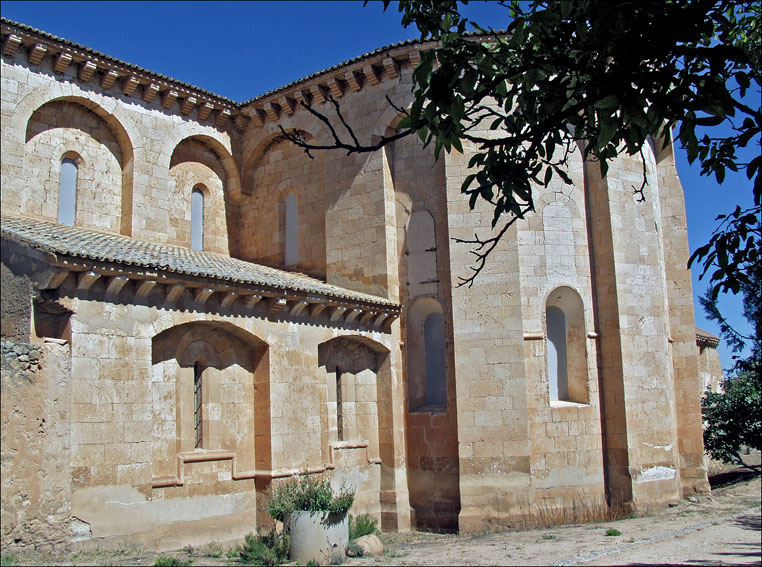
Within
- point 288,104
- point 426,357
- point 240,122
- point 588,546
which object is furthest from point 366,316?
point 240,122

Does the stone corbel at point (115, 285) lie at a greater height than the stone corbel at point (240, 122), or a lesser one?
lesser

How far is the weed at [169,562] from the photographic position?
10216 mm

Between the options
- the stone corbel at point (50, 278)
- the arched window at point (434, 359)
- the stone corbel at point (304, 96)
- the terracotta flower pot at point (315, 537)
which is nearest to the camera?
the stone corbel at point (50, 278)

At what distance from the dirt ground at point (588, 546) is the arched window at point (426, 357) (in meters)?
2.77

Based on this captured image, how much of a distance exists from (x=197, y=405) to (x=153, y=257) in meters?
2.69

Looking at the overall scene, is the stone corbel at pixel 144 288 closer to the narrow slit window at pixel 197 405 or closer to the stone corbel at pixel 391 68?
the narrow slit window at pixel 197 405

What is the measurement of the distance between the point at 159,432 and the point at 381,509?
17.3ft

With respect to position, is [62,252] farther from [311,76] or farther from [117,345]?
[311,76]

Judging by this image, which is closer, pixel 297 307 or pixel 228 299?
pixel 228 299

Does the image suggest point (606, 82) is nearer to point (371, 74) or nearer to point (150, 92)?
point (371, 74)

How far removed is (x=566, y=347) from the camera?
1619cm

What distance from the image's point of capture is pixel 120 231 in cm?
1609

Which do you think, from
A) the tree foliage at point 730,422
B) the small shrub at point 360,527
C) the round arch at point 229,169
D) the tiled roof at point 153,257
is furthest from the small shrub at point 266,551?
the tree foliage at point 730,422

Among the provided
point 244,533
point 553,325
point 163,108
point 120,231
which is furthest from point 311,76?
point 244,533
